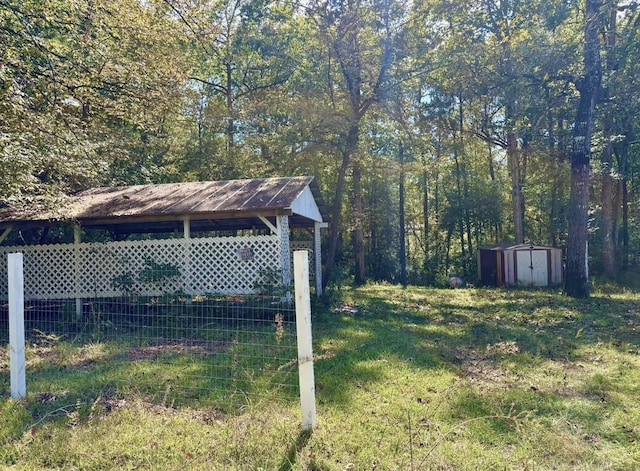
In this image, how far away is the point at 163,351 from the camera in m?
6.02

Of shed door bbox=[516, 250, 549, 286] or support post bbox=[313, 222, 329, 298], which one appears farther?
shed door bbox=[516, 250, 549, 286]

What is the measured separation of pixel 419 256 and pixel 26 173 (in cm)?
2014

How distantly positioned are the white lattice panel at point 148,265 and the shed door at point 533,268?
10.2m

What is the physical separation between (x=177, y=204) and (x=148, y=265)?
4.18 ft

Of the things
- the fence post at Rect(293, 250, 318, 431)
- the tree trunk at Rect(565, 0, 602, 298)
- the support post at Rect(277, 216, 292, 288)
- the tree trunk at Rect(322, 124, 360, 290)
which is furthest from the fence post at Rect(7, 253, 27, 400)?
the tree trunk at Rect(565, 0, 602, 298)

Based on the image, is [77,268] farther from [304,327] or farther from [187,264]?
[304,327]

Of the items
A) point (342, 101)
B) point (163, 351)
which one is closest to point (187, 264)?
point (163, 351)

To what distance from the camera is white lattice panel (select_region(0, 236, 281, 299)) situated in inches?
336

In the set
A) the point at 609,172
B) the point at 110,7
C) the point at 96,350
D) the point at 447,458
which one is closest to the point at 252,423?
the point at 447,458

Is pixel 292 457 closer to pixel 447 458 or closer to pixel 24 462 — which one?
pixel 447 458

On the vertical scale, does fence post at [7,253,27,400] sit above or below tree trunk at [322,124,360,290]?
below

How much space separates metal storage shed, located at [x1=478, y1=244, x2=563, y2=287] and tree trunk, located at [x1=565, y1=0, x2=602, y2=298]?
3676mm

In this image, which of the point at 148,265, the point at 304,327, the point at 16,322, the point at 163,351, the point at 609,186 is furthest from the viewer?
the point at 609,186

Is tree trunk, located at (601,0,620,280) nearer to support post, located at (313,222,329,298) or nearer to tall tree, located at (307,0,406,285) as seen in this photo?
tall tree, located at (307,0,406,285)
